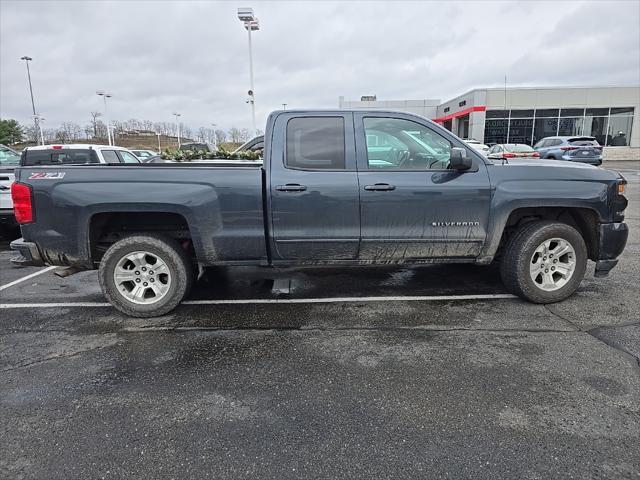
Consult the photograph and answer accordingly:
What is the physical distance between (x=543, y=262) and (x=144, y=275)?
4.07 meters

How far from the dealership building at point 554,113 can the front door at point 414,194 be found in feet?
115

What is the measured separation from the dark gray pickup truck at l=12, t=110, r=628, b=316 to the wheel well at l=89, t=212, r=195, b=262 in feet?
0.05

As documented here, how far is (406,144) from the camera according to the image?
171 inches

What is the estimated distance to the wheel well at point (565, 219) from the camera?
4.49m

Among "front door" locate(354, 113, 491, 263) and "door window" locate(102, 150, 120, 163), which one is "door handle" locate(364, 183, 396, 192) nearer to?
"front door" locate(354, 113, 491, 263)

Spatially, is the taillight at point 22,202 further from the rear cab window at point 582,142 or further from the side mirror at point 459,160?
the rear cab window at point 582,142

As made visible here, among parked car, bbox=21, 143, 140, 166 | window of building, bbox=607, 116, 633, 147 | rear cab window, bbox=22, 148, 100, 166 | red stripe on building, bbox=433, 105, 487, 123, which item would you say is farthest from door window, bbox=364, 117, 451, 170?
window of building, bbox=607, 116, 633, 147

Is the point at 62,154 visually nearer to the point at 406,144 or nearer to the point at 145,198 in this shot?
the point at 145,198

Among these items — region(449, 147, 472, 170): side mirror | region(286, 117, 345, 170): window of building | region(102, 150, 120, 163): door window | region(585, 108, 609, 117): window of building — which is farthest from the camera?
region(585, 108, 609, 117): window of building

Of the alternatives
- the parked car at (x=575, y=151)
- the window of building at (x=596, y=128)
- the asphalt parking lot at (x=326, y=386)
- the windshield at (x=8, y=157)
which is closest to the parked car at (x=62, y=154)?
the windshield at (x=8, y=157)

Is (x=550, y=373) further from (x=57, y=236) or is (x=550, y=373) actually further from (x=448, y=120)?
(x=448, y=120)

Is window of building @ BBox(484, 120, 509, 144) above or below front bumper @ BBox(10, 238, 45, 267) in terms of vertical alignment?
above

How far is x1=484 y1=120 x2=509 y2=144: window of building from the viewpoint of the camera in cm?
A: 3653

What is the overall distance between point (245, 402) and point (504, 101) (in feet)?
126
